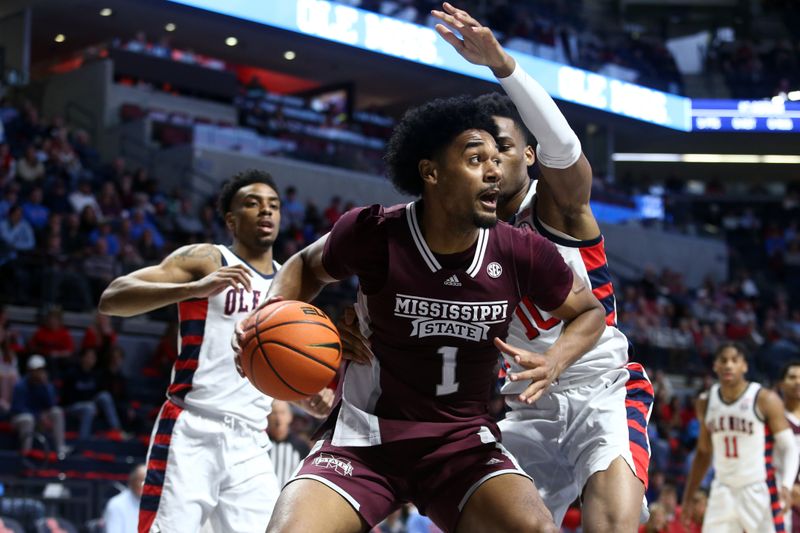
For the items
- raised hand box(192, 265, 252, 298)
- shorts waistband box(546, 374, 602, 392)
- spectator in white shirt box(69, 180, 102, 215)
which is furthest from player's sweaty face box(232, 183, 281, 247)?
spectator in white shirt box(69, 180, 102, 215)

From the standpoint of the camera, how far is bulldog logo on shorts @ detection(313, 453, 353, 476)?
4164 millimetres

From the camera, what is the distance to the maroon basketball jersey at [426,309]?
4.19 meters

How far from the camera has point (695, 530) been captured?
36.1 feet

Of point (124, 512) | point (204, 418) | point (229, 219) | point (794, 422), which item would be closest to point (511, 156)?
Result: point (229, 219)

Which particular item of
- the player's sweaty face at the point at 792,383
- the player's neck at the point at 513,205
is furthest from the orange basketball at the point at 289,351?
the player's sweaty face at the point at 792,383

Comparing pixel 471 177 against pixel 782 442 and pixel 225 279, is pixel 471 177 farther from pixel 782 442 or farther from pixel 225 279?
pixel 782 442

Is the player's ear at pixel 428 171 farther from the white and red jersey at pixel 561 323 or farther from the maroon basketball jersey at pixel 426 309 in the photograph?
the white and red jersey at pixel 561 323

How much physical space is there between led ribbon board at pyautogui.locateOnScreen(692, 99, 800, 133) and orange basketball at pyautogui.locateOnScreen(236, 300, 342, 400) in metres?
27.2

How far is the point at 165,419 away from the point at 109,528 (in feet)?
10.8

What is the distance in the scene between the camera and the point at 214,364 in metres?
5.79

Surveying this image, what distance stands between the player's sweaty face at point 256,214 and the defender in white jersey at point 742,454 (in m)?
4.11

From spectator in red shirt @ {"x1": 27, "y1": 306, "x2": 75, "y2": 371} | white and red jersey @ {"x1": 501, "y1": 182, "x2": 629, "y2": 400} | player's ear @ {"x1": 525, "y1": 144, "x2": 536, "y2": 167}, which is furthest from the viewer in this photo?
spectator in red shirt @ {"x1": 27, "y1": 306, "x2": 75, "y2": 371}

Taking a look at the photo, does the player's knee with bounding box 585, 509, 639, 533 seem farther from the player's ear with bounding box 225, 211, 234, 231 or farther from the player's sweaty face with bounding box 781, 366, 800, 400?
the player's sweaty face with bounding box 781, 366, 800, 400

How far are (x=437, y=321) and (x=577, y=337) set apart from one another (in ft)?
1.79
